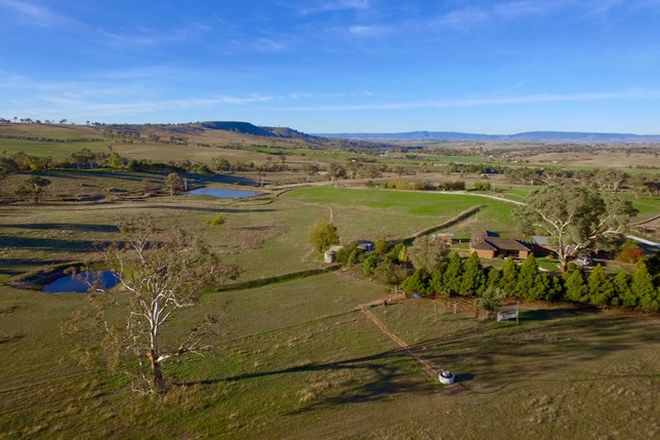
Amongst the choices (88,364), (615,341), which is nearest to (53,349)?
(88,364)

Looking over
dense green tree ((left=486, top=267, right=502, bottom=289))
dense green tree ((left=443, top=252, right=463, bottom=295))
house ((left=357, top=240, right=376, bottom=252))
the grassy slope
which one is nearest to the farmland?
dense green tree ((left=443, top=252, right=463, bottom=295))

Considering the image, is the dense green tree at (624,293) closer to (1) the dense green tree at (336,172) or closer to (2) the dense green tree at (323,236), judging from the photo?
(2) the dense green tree at (323,236)

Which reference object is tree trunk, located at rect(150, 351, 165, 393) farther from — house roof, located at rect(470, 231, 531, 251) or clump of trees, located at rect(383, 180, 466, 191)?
clump of trees, located at rect(383, 180, 466, 191)

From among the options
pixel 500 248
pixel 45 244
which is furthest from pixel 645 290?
pixel 45 244

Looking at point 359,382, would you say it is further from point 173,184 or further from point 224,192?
point 224,192

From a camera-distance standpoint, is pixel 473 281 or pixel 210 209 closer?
pixel 473 281

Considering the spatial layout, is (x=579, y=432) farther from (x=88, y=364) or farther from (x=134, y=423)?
(x=88, y=364)

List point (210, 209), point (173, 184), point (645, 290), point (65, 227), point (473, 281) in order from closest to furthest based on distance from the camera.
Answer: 1. point (645, 290)
2. point (473, 281)
3. point (65, 227)
4. point (210, 209)
5. point (173, 184)

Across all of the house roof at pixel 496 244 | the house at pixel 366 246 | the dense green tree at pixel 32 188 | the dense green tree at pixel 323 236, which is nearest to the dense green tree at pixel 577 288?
the house roof at pixel 496 244
